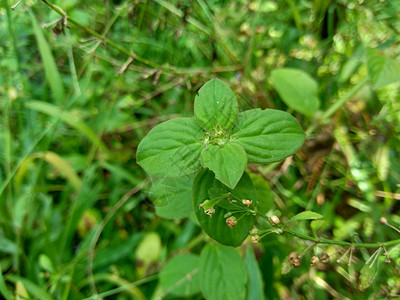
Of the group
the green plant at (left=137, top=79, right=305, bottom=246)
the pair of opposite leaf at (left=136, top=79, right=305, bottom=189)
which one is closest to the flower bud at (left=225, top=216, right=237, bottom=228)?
the green plant at (left=137, top=79, right=305, bottom=246)

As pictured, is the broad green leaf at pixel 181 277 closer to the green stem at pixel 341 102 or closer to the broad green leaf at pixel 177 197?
the broad green leaf at pixel 177 197

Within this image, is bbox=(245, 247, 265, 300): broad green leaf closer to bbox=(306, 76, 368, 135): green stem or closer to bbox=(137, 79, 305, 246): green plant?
bbox=(137, 79, 305, 246): green plant

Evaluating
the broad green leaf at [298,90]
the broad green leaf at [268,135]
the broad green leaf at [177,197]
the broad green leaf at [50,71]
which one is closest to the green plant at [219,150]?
the broad green leaf at [268,135]

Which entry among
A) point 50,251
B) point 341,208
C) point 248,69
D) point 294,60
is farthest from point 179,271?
point 294,60

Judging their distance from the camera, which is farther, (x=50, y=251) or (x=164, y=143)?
(x=50, y=251)

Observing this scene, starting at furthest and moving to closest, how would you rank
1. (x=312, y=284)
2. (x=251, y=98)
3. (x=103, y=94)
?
(x=103, y=94) < (x=251, y=98) < (x=312, y=284)

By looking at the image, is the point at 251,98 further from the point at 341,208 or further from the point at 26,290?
the point at 26,290

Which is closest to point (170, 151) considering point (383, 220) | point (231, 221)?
point (231, 221)

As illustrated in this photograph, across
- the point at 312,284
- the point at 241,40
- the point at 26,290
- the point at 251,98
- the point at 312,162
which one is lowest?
the point at 312,284
